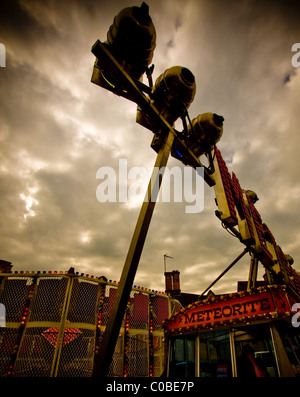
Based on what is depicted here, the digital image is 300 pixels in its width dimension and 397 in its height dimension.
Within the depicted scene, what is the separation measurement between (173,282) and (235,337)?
1693 centimetres

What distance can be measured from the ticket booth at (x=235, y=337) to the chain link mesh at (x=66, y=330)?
3354 millimetres

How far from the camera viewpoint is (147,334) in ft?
30.6

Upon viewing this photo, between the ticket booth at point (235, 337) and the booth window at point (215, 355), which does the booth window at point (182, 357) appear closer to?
the ticket booth at point (235, 337)

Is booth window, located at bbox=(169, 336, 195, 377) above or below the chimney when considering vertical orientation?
below

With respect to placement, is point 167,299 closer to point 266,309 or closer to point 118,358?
point 118,358

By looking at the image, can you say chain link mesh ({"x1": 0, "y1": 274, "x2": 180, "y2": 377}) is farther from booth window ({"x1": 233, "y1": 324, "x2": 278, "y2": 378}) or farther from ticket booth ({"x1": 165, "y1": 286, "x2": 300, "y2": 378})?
booth window ({"x1": 233, "y1": 324, "x2": 278, "y2": 378})

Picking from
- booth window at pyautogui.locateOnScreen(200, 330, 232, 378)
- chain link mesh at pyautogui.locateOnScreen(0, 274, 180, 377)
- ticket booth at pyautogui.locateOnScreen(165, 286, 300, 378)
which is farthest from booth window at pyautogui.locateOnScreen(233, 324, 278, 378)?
chain link mesh at pyautogui.locateOnScreen(0, 274, 180, 377)

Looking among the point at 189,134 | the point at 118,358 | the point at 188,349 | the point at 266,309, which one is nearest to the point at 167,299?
the point at 118,358

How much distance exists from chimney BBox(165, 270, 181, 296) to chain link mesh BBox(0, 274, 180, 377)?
11922 mm

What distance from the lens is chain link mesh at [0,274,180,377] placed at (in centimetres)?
707

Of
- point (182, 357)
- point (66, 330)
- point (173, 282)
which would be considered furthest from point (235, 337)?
point (173, 282)

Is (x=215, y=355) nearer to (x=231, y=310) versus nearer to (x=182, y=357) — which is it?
(x=182, y=357)

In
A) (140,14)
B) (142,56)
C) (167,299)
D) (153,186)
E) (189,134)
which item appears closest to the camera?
(153,186)

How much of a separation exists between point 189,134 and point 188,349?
20.6 ft
